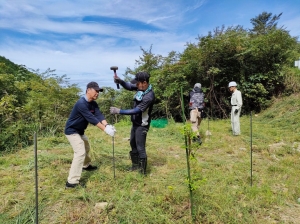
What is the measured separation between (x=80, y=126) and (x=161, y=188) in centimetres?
137

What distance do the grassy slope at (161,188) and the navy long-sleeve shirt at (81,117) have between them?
0.75 meters

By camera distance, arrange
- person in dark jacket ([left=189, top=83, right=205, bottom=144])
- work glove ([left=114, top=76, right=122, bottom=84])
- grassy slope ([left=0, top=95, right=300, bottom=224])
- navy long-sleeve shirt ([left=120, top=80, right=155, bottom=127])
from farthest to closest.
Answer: person in dark jacket ([left=189, top=83, right=205, bottom=144])
work glove ([left=114, top=76, right=122, bottom=84])
navy long-sleeve shirt ([left=120, top=80, right=155, bottom=127])
grassy slope ([left=0, top=95, right=300, bottom=224])

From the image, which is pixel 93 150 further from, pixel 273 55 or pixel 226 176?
pixel 273 55

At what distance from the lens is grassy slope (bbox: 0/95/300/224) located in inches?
92.9

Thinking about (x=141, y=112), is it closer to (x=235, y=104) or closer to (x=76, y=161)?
(x=76, y=161)

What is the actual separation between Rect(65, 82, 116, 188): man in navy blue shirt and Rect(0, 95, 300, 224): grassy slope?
23 cm

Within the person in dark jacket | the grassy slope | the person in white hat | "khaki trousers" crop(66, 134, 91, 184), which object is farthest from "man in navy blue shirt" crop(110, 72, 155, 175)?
the person in white hat

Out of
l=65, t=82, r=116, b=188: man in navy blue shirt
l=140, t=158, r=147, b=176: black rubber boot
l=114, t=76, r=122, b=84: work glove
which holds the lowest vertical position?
l=140, t=158, r=147, b=176: black rubber boot

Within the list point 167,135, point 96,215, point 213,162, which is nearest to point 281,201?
point 213,162

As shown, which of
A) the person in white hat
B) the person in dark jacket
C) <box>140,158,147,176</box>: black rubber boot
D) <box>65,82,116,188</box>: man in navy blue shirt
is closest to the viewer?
<box>65,82,116,188</box>: man in navy blue shirt

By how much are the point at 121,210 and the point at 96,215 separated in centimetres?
26

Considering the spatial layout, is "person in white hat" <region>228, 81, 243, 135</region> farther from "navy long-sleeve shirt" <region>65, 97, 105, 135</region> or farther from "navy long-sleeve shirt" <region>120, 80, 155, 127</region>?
"navy long-sleeve shirt" <region>65, 97, 105, 135</region>

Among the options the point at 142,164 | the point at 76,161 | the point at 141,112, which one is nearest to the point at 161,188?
the point at 142,164

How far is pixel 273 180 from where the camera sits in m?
3.19
